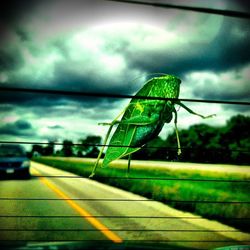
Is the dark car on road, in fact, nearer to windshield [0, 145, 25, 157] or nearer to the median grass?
windshield [0, 145, 25, 157]

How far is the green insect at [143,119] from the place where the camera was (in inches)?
122

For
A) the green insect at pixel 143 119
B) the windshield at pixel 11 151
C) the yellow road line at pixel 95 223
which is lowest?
the yellow road line at pixel 95 223

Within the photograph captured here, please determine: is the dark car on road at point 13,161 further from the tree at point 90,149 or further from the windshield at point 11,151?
the tree at point 90,149

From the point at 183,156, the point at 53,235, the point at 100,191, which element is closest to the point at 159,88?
the point at 183,156

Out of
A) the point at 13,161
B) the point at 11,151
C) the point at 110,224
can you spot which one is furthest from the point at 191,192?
the point at 11,151

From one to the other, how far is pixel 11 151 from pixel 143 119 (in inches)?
330

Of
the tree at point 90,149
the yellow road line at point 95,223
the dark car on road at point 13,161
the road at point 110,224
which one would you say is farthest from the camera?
the dark car on road at point 13,161

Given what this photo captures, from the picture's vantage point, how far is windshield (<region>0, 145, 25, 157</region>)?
34.1 feet

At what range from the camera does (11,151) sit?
10.7 meters

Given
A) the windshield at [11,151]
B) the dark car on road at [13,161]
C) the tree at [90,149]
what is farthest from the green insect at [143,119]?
the windshield at [11,151]

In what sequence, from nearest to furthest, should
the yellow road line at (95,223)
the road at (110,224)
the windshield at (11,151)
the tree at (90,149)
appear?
1. the tree at (90,149)
2. the road at (110,224)
3. the yellow road line at (95,223)
4. the windshield at (11,151)

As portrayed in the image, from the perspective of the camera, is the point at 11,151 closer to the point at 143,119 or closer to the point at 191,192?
the point at 191,192

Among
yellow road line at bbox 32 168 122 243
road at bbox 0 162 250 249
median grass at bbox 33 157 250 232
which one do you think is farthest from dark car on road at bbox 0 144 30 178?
yellow road line at bbox 32 168 122 243

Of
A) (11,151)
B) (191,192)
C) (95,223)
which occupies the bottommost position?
(95,223)
